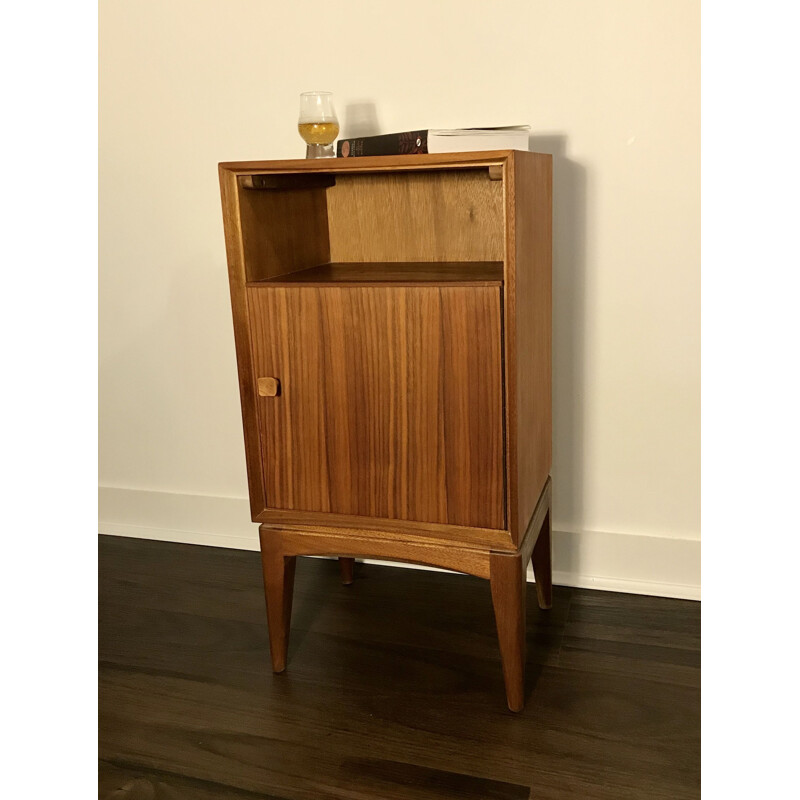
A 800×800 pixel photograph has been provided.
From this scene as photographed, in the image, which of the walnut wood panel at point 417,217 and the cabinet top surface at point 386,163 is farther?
the walnut wood panel at point 417,217

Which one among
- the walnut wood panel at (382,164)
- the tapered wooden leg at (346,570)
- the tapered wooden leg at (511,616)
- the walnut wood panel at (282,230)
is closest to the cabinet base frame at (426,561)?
the tapered wooden leg at (511,616)

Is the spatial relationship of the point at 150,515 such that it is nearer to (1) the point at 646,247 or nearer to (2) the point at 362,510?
(2) the point at 362,510

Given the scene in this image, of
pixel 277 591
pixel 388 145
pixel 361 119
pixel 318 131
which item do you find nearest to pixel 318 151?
pixel 318 131

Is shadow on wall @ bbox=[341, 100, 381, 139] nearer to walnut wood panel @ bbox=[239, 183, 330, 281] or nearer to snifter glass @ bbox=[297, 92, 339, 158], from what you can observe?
walnut wood panel @ bbox=[239, 183, 330, 281]

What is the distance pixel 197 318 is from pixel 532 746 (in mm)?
1269

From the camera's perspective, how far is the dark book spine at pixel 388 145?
1341 mm

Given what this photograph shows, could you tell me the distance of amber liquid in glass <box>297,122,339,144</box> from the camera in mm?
1417

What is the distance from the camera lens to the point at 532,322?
139 centimetres

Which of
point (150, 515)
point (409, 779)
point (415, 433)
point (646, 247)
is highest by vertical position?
point (646, 247)

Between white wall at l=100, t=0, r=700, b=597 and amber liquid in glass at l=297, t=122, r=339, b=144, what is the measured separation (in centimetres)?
34

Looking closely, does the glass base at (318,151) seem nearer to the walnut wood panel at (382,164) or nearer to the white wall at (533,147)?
the walnut wood panel at (382,164)

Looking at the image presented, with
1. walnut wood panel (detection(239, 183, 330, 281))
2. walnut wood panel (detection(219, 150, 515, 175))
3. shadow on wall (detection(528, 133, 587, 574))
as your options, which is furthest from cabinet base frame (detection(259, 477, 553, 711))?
walnut wood panel (detection(219, 150, 515, 175))
